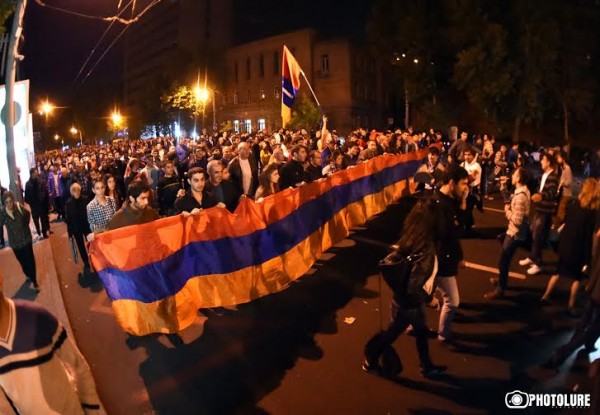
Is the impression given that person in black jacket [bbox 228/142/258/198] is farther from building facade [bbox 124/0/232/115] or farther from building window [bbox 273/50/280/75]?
building facade [bbox 124/0/232/115]

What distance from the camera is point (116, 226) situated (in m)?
6.31

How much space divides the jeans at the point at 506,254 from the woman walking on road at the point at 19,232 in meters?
7.04

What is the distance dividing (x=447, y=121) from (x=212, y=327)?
3078 centimetres

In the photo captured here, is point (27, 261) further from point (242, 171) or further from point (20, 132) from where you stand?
point (20, 132)

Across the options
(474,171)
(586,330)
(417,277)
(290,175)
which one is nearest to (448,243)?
(417,277)

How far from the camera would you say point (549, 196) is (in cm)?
739

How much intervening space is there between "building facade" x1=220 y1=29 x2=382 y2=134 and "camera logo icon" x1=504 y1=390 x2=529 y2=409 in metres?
42.6

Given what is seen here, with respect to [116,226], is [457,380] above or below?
below

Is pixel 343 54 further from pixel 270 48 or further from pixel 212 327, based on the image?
pixel 212 327

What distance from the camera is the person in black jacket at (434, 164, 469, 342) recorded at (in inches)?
196

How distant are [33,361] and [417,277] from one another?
3142 mm

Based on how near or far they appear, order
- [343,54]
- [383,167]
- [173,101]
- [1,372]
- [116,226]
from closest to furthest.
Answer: [1,372] → [116,226] → [383,167] → [343,54] → [173,101]

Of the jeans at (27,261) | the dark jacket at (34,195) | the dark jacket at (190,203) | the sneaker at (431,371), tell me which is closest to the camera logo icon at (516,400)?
the sneaker at (431,371)

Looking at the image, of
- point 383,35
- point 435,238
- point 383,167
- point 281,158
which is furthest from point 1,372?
point 383,35
